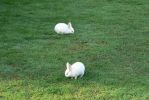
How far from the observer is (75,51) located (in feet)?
23.9

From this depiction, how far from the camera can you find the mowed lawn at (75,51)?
18.5 ft

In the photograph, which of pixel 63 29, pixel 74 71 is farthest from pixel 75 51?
pixel 74 71

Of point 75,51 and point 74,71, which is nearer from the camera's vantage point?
point 74,71

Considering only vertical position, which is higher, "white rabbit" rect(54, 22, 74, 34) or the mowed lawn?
"white rabbit" rect(54, 22, 74, 34)

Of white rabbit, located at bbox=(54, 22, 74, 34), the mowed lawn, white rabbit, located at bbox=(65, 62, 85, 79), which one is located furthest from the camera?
white rabbit, located at bbox=(54, 22, 74, 34)

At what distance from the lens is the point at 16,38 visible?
802cm

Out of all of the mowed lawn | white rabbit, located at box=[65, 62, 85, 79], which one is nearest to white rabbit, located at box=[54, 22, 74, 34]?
the mowed lawn

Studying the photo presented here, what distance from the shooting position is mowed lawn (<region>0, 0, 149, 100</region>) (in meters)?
5.65

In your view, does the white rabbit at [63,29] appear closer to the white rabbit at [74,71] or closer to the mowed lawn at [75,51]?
the mowed lawn at [75,51]

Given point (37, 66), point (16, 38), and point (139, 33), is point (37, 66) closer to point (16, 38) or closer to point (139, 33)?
point (16, 38)

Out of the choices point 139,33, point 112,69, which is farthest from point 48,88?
point 139,33

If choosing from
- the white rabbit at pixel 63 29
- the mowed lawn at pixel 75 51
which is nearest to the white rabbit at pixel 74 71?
the mowed lawn at pixel 75 51

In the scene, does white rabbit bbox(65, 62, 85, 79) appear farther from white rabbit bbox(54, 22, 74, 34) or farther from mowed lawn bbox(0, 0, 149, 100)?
white rabbit bbox(54, 22, 74, 34)

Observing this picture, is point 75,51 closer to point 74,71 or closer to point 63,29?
point 63,29
